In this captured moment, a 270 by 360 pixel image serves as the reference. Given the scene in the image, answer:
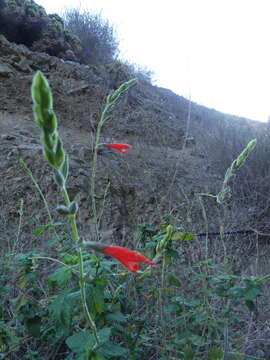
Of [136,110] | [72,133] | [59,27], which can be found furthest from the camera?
[59,27]

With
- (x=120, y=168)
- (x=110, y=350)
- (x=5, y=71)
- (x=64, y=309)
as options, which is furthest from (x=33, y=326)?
(x=5, y=71)

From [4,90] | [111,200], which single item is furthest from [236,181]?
[4,90]

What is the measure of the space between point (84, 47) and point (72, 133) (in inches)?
193

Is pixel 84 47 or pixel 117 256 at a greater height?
pixel 84 47

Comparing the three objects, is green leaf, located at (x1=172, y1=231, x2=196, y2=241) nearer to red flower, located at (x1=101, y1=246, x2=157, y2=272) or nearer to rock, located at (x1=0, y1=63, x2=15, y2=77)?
red flower, located at (x1=101, y1=246, x2=157, y2=272)

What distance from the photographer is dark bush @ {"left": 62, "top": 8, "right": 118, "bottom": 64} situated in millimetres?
9922

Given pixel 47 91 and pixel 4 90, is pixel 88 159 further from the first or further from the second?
pixel 47 91

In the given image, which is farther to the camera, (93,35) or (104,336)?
(93,35)

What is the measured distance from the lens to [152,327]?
6.45 feet

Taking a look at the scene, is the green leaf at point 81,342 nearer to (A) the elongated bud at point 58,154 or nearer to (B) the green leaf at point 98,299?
(B) the green leaf at point 98,299

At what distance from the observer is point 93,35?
1027 cm

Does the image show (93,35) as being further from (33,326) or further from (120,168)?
(33,326)

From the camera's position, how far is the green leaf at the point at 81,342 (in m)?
1.00

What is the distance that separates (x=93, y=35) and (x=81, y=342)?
10487mm
